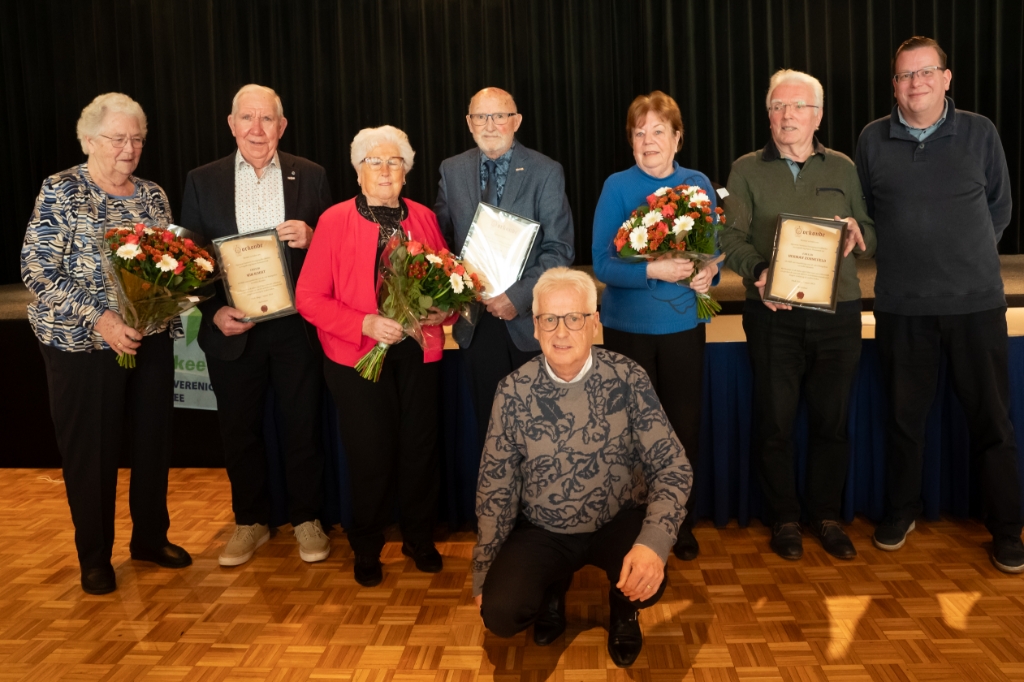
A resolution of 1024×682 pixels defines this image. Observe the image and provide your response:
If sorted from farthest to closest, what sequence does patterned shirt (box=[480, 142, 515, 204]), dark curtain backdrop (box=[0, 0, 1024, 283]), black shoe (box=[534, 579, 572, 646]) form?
dark curtain backdrop (box=[0, 0, 1024, 283]), patterned shirt (box=[480, 142, 515, 204]), black shoe (box=[534, 579, 572, 646])

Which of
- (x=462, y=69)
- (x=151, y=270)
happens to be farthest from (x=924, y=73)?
(x=462, y=69)

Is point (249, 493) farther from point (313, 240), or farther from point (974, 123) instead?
point (974, 123)

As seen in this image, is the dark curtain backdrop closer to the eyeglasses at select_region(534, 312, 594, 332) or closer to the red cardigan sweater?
the red cardigan sweater

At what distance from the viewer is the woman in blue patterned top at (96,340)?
2.74 metres

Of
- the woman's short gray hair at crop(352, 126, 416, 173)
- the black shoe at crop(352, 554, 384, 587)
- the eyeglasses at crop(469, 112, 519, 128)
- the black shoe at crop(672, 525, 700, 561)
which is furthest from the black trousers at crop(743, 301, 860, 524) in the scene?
the black shoe at crop(352, 554, 384, 587)

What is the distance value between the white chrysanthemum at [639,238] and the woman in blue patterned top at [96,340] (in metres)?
1.65

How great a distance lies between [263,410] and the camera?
324cm

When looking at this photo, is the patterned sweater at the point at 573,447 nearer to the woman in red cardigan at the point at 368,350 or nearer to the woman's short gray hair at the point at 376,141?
the woman in red cardigan at the point at 368,350

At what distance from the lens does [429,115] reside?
24.1 feet

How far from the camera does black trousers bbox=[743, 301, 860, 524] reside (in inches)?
115

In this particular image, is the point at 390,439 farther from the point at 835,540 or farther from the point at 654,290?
the point at 835,540

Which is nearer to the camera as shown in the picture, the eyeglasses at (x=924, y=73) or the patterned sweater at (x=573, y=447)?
the patterned sweater at (x=573, y=447)

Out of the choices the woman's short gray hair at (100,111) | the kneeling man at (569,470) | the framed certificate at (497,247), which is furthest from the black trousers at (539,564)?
the woman's short gray hair at (100,111)

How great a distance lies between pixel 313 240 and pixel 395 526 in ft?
4.37
